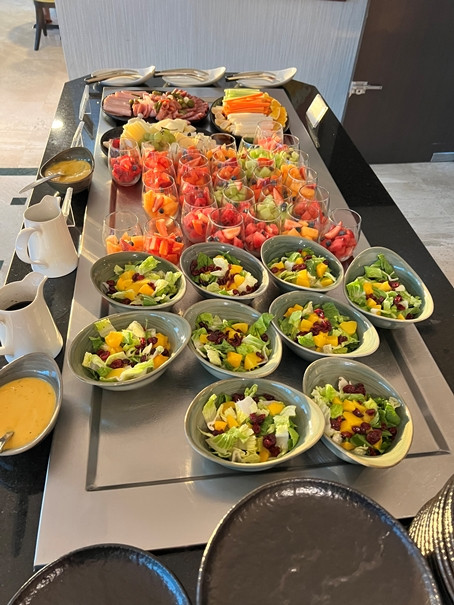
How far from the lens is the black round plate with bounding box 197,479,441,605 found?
0.67 metres

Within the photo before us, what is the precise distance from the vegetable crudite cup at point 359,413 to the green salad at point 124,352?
Answer: 1.24ft

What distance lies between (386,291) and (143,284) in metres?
0.72

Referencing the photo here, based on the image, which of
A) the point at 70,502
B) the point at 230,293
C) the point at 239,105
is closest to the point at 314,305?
the point at 230,293

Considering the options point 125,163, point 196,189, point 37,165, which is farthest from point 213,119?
point 37,165

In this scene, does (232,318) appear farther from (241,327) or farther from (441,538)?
(441,538)

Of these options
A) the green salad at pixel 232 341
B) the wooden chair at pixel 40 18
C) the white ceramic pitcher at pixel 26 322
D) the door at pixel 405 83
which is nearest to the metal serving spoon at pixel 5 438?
the white ceramic pitcher at pixel 26 322

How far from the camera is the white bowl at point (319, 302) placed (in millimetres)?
1232

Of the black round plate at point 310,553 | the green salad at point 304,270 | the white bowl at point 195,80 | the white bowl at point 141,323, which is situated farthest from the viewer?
the white bowl at point 195,80

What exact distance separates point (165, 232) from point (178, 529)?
0.93 m

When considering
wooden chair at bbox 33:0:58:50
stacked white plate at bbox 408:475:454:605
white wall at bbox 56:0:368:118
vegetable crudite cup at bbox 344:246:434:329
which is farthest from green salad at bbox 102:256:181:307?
wooden chair at bbox 33:0:58:50

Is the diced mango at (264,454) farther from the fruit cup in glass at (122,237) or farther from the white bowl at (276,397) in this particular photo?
the fruit cup in glass at (122,237)

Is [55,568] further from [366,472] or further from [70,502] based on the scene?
[366,472]

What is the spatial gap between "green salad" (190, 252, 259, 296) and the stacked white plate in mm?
770

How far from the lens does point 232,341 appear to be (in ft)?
4.10
